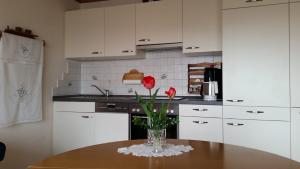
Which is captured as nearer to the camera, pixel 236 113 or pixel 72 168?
pixel 72 168

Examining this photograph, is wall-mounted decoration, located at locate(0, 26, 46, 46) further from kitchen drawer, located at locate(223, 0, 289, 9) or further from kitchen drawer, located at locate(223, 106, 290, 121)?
kitchen drawer, located at locate(223, 106, 290, 121)

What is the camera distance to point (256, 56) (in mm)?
2654

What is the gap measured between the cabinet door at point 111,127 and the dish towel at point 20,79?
0.68 meters

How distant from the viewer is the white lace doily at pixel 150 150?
133cm

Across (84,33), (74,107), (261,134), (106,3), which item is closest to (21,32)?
(84,33)

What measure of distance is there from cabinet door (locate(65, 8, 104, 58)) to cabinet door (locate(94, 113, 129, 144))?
0.85 meters

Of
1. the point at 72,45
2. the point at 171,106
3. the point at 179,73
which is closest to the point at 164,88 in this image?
the point at 179,73

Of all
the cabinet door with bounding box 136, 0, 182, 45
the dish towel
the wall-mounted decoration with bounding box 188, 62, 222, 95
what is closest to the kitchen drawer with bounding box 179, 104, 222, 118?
the wall-mounted decoration with bounding box 188, 62, 222, 95

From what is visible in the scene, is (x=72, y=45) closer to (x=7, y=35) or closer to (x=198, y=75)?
(x=7, y=35)

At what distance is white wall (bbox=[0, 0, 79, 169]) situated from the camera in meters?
2.81

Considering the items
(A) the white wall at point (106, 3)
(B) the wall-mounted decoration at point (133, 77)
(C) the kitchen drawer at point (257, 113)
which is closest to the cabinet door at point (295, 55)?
(C) the kitchen drawer at point (257, 113)

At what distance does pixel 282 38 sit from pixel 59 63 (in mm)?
2622

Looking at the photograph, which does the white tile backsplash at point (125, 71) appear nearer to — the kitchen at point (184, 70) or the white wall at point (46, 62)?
the kitchen at point (184, 70)

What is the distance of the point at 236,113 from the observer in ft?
8.87
